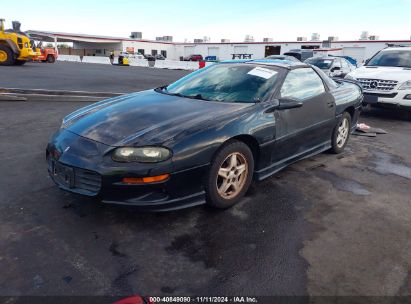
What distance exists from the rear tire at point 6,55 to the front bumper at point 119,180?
60.7 feet

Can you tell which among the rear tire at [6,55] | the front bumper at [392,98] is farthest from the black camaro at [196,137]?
the rear tire at [6,55]

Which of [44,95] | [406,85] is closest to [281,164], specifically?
[406,85]

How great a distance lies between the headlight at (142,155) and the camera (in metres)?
2.57

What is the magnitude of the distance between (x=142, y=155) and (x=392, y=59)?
8.32m

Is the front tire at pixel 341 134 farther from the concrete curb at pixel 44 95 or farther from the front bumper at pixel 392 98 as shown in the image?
the concrete curb at pixel 44 95

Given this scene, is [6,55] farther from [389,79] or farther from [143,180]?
[143,180]

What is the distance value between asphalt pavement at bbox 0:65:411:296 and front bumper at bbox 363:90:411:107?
4.03m

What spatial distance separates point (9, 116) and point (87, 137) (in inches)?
178

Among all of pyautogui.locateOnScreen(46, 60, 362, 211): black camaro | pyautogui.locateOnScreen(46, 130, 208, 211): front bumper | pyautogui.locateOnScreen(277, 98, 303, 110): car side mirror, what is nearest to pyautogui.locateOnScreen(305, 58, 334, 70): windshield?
pyautogui.locateOnScreen(46, 60, 362, 211): black camaro

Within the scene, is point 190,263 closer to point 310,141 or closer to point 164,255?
point 164,255

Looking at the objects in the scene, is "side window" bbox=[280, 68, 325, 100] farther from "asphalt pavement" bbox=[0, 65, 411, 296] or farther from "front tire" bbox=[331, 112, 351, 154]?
"asphalt pavement" bbox=[0, 65, 411, 296]

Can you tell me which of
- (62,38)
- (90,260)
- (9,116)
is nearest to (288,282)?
(90,260)

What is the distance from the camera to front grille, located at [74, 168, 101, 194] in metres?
2.58

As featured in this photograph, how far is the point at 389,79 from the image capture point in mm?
7422
